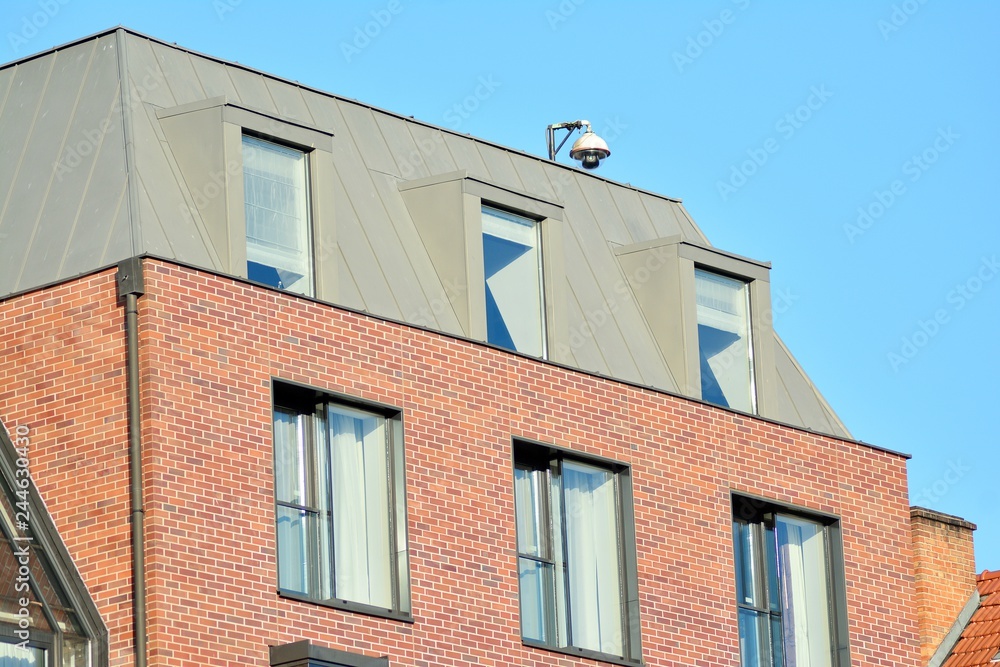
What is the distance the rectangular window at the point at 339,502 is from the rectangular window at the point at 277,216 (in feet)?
5.02

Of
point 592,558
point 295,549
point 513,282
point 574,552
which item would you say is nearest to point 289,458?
point 295,549

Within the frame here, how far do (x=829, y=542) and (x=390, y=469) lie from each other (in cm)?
738

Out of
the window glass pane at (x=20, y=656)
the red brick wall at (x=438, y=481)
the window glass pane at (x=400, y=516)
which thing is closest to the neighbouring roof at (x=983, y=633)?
the red brick wall at (x=438, y=481)

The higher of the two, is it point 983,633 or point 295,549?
point 983,633

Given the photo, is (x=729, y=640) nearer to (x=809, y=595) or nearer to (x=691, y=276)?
(x=809, y=595)

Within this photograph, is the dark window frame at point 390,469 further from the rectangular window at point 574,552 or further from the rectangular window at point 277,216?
the rectangular window at point 574,552

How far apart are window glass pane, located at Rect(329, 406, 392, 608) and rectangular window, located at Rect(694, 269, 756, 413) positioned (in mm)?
6025

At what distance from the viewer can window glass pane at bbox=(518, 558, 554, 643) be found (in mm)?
26469

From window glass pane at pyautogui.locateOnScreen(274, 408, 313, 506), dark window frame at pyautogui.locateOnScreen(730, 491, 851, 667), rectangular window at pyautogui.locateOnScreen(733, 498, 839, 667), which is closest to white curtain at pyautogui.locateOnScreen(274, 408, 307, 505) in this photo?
window glass pane at pyautogui.locateOnScreen(274, 408, 313, 506)

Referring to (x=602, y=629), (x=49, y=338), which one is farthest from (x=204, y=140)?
(x=602, y=629)

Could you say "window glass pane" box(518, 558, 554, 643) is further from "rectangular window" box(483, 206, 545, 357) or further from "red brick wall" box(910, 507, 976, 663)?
"red brick wall" box(910, 507, 976, 663)

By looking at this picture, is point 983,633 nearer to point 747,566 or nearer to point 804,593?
point 804,593

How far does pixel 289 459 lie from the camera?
2464 centimetres

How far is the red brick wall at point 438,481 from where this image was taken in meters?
23.2
